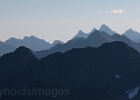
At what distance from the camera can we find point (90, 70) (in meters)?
158

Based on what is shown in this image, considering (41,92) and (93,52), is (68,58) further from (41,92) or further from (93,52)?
(41,92)

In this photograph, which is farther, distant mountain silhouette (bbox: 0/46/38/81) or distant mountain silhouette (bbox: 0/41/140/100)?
distant mountain silhouette (bbox: 0/46/38/81)

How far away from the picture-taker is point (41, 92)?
101688 millimetres

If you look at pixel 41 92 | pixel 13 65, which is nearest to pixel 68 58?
pixel 13 65

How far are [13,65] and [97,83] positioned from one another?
176ft

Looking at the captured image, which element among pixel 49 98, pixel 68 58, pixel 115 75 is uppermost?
pixel 68 58

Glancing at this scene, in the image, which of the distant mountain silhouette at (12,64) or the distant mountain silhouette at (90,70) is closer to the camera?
the distant mountain silhouette at (90,70)

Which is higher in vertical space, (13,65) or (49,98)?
(13,65)

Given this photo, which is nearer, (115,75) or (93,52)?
(115,75)

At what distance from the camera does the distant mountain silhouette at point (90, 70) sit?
5384 inches

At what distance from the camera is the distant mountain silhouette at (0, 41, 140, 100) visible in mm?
136750

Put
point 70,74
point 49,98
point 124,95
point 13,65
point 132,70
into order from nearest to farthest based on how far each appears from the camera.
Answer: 1. point 49,98
2. point 124,95
3. point 132,70
4. point 70,74
5. point 13,65

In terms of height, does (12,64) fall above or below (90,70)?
above

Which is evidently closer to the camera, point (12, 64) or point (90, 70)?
point (90, 70)
